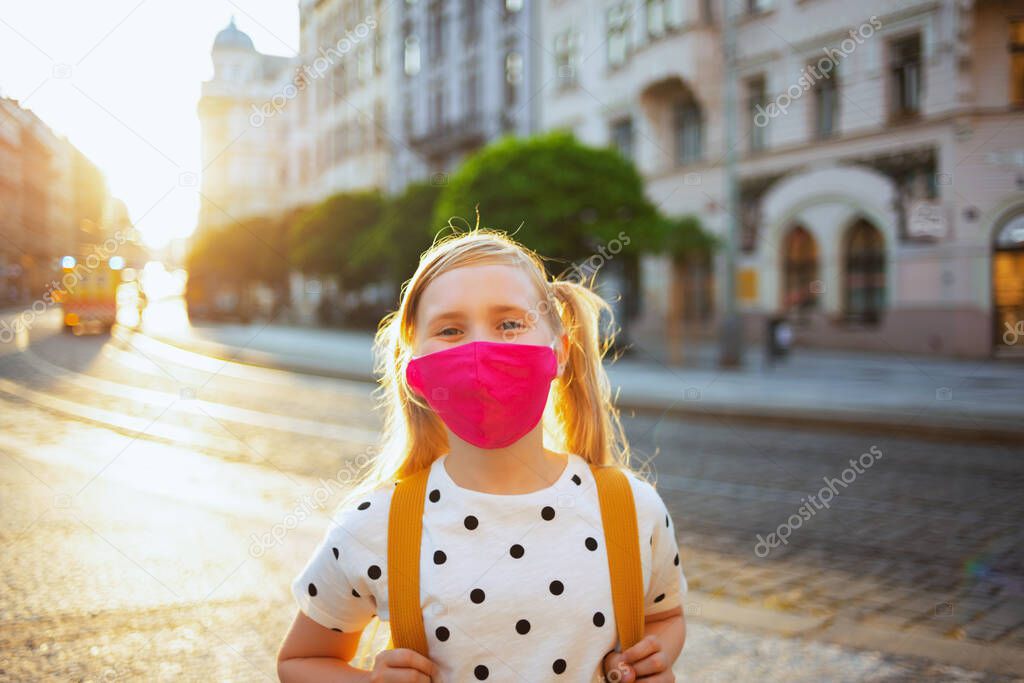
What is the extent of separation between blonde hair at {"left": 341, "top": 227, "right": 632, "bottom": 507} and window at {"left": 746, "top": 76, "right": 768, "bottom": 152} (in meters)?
23.0

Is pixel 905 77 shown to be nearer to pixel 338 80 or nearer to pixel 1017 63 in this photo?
pixel 1017 63

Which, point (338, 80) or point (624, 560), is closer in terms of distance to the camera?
point (624, 560)

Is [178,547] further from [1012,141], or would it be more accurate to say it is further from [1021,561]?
[1012,141]

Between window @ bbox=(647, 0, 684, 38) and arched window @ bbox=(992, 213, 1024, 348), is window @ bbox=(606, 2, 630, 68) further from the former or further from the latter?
arched window @ bbox=(992, 213, 1024, 348)

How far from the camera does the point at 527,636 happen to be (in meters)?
1.60

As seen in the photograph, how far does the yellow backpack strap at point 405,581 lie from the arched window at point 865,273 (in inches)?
808

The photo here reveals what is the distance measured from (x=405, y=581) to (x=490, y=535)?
172 mm

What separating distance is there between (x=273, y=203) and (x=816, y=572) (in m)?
48.0

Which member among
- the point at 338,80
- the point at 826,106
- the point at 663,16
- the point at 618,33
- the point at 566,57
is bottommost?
the point at 826,106

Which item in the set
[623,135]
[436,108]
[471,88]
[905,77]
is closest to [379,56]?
[436,108]

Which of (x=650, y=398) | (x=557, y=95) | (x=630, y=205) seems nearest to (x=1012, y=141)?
(x=650, y=398)

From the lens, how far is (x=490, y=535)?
1.62m

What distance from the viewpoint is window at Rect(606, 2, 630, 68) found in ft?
91.1

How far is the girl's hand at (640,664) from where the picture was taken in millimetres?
1600
